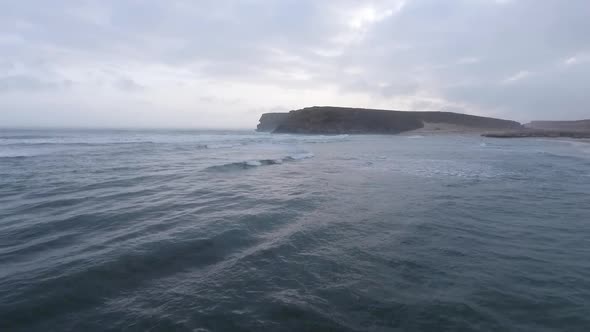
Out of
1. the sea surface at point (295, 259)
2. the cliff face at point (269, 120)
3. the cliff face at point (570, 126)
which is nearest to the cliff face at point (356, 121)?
the cliff face at point (570, 126)

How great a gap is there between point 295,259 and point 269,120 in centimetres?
13435

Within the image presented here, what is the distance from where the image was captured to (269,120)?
449 feet

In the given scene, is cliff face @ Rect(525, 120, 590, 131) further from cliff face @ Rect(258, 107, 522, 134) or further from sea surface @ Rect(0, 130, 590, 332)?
sea surface @ Rect(0, 130, 590, 332)

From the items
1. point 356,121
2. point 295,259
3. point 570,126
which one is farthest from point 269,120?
point 295,259

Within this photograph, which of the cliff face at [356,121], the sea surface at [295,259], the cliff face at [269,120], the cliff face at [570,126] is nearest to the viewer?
the sea surface at [295,259]

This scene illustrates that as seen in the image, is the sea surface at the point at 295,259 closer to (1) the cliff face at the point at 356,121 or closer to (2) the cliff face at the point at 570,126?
(1) the cliff face at the point at 356,121

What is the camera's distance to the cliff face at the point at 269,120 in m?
134

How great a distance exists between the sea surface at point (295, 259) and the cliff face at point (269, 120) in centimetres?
12482

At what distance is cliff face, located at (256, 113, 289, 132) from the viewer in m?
134

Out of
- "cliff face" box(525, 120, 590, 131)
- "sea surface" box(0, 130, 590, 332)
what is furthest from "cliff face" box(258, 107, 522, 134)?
"sea surface" box(0, 130, 590, 332)

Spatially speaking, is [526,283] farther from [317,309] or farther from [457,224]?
[317,309]

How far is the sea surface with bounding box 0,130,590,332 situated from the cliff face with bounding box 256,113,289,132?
12482cm

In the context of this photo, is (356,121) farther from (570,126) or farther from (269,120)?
(570,126)

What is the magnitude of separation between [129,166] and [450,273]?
17.8 metres
